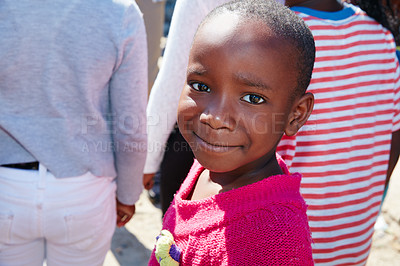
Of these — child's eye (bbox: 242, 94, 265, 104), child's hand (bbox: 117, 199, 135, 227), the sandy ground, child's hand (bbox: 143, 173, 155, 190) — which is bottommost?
the sandy ground

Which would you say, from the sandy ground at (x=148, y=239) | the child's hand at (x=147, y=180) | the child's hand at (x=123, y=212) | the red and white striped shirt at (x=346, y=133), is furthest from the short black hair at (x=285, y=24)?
the sandy ground at (x=148, y=239)

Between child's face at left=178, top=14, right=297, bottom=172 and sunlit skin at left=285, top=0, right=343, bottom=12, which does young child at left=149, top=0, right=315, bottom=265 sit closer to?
child's face at left=178, top=14, right=297, bottom=172

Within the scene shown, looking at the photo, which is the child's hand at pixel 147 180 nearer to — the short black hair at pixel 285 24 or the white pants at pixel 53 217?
the white pants at pixel 53 217

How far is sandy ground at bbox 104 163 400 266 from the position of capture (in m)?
3.22

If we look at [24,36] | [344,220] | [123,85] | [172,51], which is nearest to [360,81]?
[344,220]

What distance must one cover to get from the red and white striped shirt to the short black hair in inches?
17.4

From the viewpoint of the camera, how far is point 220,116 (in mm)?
1110

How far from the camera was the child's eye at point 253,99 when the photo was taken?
112cm

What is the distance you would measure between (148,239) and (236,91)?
8.55 ft

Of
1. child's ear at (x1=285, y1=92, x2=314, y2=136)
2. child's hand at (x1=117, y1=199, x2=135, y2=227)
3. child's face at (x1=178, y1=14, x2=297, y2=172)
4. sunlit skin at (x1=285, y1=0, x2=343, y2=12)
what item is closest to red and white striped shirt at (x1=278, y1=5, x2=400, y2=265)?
sunlit skin at (x1=285, y1=0, x2=343, y2=12)

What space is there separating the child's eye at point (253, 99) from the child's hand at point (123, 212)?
1.29 metres

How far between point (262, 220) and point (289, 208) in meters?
0.09

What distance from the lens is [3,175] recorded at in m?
1.69

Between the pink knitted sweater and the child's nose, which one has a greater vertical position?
the child's nose
